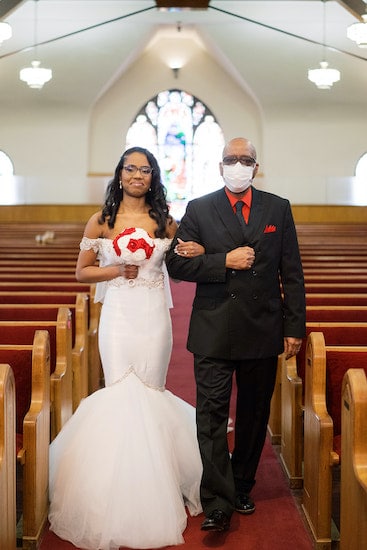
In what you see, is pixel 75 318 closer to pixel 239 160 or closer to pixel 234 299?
pixel 234 299

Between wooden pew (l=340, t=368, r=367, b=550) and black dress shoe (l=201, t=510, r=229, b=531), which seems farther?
black dress shoe (l=201, t=510, r=229, b=531)

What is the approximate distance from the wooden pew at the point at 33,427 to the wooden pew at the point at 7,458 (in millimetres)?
236

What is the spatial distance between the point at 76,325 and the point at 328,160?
14739 millimetres

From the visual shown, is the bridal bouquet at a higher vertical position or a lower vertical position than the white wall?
lower

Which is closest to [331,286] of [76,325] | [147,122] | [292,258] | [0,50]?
[76,325]

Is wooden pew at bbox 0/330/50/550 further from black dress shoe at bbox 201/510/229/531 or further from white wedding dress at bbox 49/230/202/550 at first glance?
black dress shoe at bbox 201/510/229/531

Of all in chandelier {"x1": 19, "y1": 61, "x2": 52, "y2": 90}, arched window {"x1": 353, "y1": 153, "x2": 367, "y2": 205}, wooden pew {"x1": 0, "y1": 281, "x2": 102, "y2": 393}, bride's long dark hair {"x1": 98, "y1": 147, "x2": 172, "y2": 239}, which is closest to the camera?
bride's long dark hair {"x1": 98, "y1": 147, "x2": 172, "y2": 239}

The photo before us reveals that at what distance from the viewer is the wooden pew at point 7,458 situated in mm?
2391

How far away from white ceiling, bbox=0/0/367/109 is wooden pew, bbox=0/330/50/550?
11.2m

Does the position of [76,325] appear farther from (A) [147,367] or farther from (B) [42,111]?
(B) [42,111]

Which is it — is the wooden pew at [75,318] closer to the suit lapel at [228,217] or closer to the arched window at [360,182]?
the suit lapel at [228,217]

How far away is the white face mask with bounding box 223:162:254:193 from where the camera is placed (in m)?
2.97

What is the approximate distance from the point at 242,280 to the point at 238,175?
413mm

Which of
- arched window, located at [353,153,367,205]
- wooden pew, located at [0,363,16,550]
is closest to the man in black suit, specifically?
wooden pew, located at [0,363,16,550]
